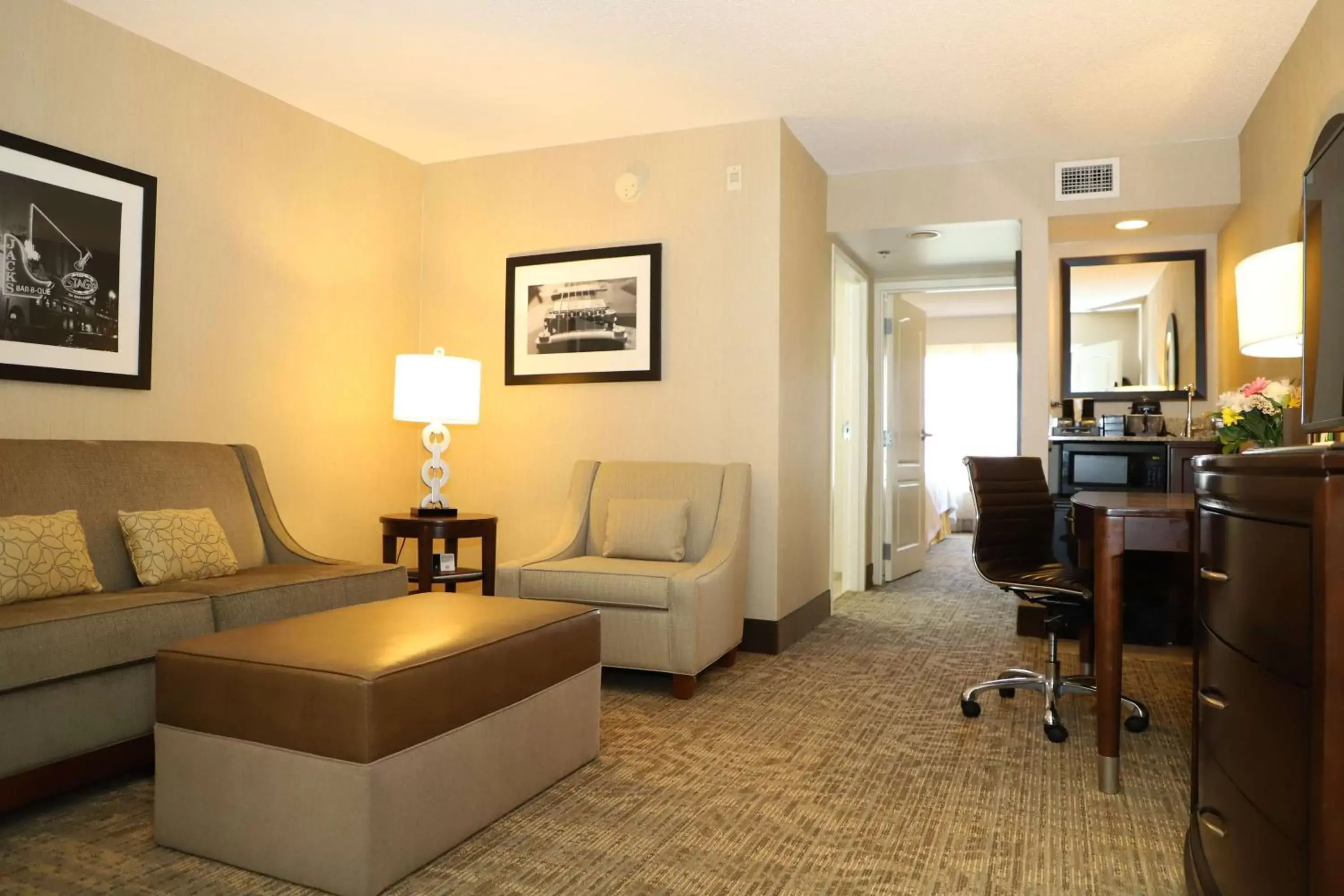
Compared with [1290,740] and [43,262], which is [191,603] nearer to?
[43,262]

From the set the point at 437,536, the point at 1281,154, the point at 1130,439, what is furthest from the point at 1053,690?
the point at 437,536

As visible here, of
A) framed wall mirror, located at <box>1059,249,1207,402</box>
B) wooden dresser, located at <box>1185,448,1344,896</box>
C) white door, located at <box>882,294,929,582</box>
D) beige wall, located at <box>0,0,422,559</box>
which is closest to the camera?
wooden dresser, located at <box>1185,448,1344,896</box>

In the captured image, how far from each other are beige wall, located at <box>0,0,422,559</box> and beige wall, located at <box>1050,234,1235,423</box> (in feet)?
12.2

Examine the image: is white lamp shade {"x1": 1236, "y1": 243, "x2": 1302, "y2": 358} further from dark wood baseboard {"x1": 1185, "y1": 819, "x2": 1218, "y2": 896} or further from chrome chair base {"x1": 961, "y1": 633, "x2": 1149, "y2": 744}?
dark wood baseboard {"x1": 1185, "y1": 819, "x2": 1218, "y2": 896}

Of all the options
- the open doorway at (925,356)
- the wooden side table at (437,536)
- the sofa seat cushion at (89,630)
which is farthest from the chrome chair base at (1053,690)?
the sofa seat cushion at (89,630)

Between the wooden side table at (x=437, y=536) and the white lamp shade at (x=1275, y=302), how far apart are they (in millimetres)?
3083

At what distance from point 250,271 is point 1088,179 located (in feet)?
13.4

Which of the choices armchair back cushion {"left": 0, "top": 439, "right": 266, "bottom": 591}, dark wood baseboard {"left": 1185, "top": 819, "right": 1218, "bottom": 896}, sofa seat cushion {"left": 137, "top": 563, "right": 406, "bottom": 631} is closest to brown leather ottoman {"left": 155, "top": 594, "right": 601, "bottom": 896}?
sofa seat cushion {"left": 137, "top": 563, "right": 406, "bottom": 631}

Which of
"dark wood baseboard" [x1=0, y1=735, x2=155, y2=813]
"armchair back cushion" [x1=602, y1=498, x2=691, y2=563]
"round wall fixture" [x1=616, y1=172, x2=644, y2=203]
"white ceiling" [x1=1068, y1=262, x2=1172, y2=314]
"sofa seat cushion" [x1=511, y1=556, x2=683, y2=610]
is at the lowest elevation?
"dark wood baseboard" [x1=0, y1=735, x2=155, y2=813]

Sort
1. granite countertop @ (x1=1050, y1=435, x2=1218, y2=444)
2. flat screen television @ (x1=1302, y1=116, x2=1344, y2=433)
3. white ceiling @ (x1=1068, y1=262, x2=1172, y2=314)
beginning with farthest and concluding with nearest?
white ceiling @ (x1=1068, y1=262, x2=1172, y2=314) < granite countertop @ (x1=1050, y1=435, x2=1218, y2=444) < flat screen television @ (x1=1302, y1=116, x2=1344, y2=433)

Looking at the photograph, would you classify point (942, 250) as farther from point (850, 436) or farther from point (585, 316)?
point (585, 316)

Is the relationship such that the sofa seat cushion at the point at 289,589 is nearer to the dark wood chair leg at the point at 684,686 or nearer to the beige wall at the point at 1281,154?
the dark wood chair leg at the point at 684,686

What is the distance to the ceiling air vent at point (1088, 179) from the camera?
4.72 m

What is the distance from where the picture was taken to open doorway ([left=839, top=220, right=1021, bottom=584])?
5426 millimetres
